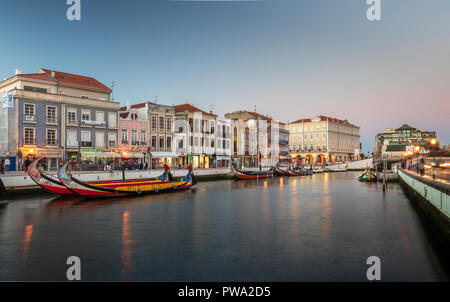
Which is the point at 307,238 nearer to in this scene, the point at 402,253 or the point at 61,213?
the point at 402,253

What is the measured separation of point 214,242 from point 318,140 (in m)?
79.9

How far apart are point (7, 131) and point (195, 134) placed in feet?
78.4

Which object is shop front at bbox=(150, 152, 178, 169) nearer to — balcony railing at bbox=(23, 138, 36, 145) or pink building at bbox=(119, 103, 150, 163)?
pink building at bbox=(119, 103, 150, 163)

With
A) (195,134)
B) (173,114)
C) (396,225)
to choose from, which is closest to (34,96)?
(173,114)

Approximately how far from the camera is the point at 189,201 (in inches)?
885

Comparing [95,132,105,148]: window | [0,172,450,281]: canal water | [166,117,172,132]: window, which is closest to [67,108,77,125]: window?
[95,132,105,148]: window

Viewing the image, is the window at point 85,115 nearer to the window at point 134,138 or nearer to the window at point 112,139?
the window at point 112,139

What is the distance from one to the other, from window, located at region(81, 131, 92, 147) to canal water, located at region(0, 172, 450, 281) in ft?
46.4

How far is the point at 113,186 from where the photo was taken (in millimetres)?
23000

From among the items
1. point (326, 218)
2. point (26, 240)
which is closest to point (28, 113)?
point (26, 240)

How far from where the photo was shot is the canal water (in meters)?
8.65

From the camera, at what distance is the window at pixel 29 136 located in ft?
97.1

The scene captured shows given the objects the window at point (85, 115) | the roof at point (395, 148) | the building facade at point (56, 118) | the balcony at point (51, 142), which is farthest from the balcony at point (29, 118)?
the roof at point (395, 148)

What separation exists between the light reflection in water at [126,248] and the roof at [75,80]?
2396cm
